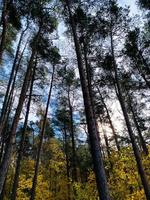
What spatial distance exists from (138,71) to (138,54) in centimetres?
152

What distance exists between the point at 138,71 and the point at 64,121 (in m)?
8.88

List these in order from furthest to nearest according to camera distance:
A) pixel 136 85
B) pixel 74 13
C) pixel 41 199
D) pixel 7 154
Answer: pixel 41 199 < pixel 136 85 < pixel 74 13 < pixel 7 154

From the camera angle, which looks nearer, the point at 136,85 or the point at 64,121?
the point at 136,85

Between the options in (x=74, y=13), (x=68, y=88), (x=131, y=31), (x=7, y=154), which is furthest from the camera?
(x=68, y=88)

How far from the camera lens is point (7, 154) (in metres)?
11.8

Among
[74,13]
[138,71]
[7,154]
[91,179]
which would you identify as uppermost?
[138,71]

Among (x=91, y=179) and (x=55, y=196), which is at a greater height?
(x=55, y=196)

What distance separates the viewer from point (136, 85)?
2253 cm

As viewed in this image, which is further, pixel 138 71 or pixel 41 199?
pixel 41 199

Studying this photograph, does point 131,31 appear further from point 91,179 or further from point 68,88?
point 91,179

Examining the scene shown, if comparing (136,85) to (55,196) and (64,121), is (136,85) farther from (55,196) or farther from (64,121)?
(55,196)

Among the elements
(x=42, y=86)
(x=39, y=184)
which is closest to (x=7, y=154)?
(x=42, y=86)

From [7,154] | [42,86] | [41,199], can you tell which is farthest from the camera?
[41,199]

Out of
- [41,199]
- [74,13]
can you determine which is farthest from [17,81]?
[41,199]
